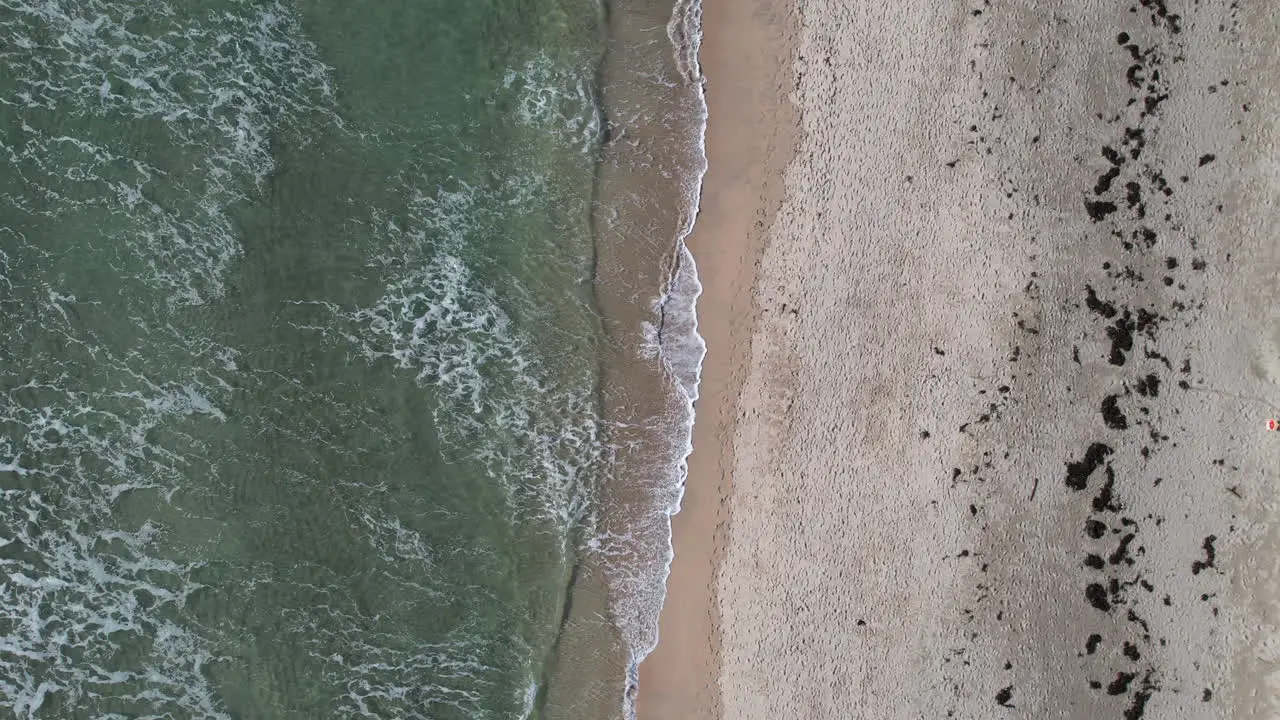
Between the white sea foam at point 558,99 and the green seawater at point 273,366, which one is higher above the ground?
the white sea foam at point 558,99

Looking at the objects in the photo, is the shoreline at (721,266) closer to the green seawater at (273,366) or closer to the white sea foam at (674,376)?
the white sea foam at (674,376)

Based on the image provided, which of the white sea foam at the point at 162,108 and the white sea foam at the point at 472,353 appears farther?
the white sea foam at the point at 162,108

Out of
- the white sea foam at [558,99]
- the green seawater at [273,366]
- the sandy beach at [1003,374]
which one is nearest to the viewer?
the sandy beach at [1003,374]

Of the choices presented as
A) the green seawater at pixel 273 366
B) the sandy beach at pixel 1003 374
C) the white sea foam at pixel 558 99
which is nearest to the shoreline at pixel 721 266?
the sandy beach at pixel 1003 374

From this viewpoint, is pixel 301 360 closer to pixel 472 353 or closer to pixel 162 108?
pixel 472 353

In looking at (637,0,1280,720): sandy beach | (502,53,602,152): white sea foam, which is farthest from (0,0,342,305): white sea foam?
(637,0,1280,720): sandy beach

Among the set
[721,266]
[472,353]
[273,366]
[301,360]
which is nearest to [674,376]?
[721,266]

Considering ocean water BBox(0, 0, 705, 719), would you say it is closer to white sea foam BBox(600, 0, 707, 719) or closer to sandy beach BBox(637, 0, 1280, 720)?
white sea foam BBox(600, 0, 707, 719)

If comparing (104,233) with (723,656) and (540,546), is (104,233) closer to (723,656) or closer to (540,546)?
(540,546)
